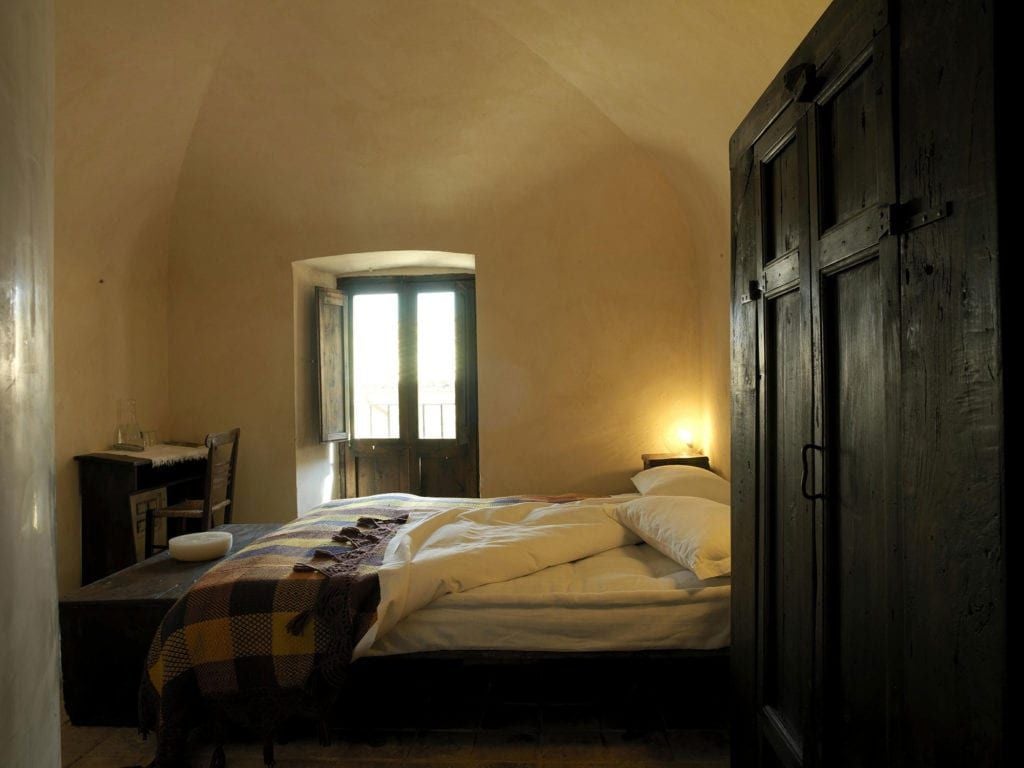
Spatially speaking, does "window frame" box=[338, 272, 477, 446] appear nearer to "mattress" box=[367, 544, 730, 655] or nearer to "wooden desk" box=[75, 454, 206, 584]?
"wooden desk" box=[75, 454, 206, 584]

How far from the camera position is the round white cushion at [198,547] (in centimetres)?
273

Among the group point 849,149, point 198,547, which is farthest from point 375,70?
point 849,149

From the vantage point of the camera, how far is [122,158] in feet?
13.5

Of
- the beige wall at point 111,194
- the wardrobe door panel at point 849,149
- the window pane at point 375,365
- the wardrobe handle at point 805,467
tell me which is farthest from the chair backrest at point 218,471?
the wardrobe door panel at point 849,149

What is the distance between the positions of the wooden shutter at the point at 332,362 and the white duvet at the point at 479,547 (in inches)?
85.1

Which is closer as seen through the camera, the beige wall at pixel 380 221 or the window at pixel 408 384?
the beige wall at pixel 380 221

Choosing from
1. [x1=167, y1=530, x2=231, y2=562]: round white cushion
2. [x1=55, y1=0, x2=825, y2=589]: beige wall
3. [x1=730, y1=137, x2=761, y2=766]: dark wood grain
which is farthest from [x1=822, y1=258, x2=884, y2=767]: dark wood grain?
[x1=55, y1=0, x2=825, y2=589]: beige wall

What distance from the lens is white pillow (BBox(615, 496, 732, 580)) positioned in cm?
220

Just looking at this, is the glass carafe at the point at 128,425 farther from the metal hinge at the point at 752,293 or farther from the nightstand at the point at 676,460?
the metal hinge at the point at 752,293

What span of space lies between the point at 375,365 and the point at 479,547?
3220 millimetres

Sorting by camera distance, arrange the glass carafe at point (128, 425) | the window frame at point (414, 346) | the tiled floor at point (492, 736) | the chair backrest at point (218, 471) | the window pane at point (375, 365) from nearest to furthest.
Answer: the tiled floor at point (492, 736) → the chair backrest at point (218, 471) → the glass carafe at point (128, 425) → the window frame at point (414, 346) → the window pane at point (375, 365)

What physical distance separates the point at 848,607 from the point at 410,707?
1597 millimetres

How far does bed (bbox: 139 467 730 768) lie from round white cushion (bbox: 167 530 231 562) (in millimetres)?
284

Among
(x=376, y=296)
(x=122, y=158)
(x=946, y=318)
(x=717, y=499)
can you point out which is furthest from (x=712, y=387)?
(x=122, y=158)
